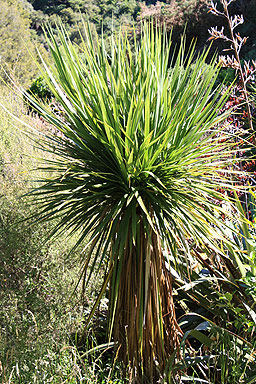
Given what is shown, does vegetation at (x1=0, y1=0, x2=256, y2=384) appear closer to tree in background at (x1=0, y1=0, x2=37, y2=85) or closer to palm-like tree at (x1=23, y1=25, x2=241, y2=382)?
palm-like tree at (x1=23, y1=25, x2=241, y2=382)

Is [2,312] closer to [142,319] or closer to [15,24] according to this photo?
[142,319]

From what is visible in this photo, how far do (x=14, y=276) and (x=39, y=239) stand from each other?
46 cm

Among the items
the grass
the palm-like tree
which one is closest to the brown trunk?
the palm-like tree

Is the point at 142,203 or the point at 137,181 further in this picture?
the point at 137,181

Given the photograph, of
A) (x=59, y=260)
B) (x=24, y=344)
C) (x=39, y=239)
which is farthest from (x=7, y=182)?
(x=24, y=344)

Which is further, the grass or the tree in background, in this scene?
the tree in background

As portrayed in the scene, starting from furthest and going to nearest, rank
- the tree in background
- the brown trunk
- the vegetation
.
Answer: the tree in background < the brown trunk < the vegetation

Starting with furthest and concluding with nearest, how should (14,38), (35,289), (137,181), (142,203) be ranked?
(14,38)
(35,289)
(137,181)
(142,203)

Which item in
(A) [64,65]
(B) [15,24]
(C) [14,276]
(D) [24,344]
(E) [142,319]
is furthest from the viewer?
(B) [15,24]

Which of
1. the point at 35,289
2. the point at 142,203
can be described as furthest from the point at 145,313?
the point at 35,289

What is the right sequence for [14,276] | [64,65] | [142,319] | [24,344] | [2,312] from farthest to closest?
[14,276] < [2,312] < [24,344] < [64,65] < [142,319]

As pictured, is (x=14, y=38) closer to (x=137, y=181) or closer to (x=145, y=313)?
(x=137, y=181)

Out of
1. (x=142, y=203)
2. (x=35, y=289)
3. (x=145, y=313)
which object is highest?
(x=142, y=203)

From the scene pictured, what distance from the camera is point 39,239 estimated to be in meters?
3.64
